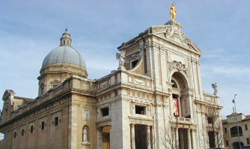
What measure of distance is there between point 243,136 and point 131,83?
38.3 m

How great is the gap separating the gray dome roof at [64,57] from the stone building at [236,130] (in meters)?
33.8

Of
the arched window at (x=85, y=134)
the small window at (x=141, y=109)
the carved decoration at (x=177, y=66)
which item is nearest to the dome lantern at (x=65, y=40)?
the carved decoration at (x=177, y=66)

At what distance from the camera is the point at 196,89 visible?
128 feet

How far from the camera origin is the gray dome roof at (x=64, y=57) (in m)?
55.1

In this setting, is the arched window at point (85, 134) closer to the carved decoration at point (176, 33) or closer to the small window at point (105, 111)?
the small window at point (105, 111)

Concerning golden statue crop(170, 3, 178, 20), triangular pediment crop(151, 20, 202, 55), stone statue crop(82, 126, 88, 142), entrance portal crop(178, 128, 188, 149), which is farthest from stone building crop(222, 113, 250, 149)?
stone statue crop(82, 126, 88, 142)

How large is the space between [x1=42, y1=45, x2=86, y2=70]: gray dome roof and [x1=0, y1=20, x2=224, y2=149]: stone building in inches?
555

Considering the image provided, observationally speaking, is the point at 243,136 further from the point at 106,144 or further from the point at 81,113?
the point at 81,113

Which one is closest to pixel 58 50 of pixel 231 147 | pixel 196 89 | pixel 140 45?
pixel 140 45

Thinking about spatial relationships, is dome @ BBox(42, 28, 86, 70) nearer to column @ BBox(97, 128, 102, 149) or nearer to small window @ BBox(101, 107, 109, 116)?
small window @ BBox(101, 107, 109, 116)

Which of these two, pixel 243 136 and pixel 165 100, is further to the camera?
pixel 243 136

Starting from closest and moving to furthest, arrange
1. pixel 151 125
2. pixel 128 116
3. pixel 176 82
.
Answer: pixel 128 116
pixel 151 125
pixel 176 82

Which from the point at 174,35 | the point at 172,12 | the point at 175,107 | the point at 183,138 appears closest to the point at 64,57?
the point at 172,12

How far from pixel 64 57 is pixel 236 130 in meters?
39.3
